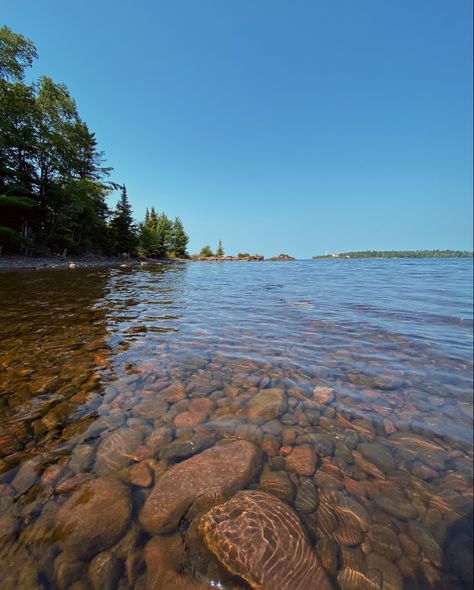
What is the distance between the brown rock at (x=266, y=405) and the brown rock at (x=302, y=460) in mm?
443

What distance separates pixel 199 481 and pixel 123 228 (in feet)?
147

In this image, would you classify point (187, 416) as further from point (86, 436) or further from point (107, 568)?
point (107, 568)

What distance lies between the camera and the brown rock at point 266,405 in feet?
8.73

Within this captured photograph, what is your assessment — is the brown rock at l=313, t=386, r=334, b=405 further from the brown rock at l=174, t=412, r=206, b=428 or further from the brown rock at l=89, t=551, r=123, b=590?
the brown rock at l=89, t=551, r=123, b=590

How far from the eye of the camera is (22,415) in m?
2.64

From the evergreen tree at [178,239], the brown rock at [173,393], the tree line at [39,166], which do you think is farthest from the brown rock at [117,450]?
the evergreen tree at [178,239]

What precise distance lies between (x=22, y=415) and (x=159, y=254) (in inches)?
2068

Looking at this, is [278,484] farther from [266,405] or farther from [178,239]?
[178,239]

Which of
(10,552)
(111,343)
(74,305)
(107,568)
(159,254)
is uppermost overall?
(159,254)

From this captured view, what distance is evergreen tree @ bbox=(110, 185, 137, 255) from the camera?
41094mm

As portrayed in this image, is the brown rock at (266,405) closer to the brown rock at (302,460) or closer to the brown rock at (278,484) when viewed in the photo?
the brown rock at (302,460)

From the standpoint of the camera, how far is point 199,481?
1947 millimetres

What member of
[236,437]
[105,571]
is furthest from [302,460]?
[105,571]

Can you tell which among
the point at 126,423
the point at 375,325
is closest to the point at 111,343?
the point at 126,423
